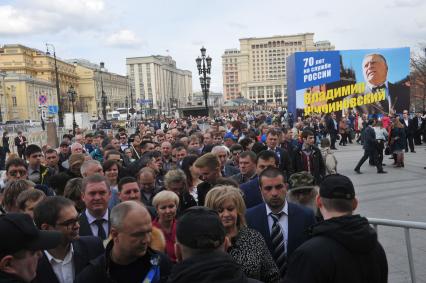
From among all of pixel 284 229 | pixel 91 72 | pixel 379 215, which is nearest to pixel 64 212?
pixel 284 229

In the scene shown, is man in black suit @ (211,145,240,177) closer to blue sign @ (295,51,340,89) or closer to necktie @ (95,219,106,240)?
necktie @ (95,219,106,240)

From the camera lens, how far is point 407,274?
185 inches

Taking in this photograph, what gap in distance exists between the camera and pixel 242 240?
323cm

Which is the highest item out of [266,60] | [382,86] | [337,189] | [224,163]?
[266,60]

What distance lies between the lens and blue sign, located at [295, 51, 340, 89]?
24938 millimetres

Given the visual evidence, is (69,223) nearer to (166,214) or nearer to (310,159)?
(166,214)

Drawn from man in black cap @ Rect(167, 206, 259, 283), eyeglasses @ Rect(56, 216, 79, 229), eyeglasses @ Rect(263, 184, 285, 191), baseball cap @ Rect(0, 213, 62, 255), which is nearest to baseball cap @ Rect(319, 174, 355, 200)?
man in black cap @ Rect(167, 206, 259, 283)

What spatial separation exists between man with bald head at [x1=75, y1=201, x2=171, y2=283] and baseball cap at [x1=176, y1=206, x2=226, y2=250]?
461mm

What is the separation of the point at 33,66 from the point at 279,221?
112 metres

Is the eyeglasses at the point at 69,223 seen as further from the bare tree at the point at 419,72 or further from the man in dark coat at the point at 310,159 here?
the bare tree at the point at 419,72

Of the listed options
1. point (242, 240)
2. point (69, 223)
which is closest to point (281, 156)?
point (242, 240)

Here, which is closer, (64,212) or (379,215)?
(64,212)

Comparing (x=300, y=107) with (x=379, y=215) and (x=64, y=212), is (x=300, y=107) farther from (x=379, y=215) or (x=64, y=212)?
(x=64, y=212)

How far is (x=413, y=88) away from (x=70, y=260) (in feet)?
198
